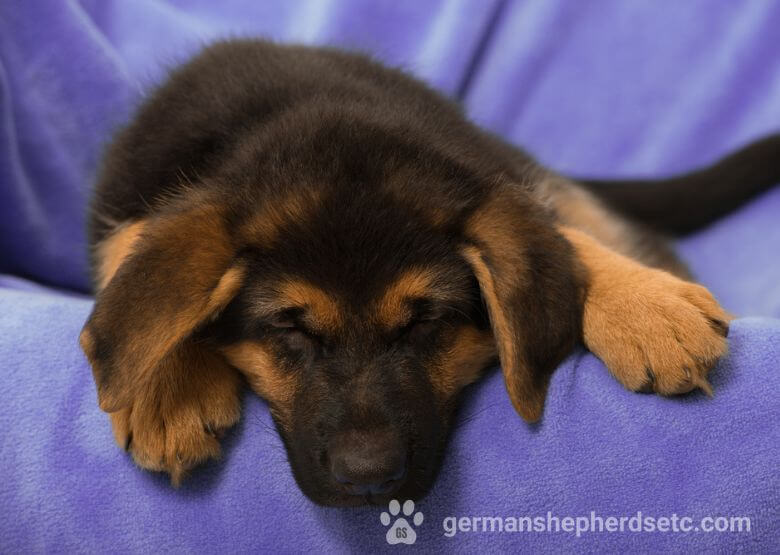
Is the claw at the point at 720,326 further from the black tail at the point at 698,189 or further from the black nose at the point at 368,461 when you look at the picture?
the black tail at the point at 698,189

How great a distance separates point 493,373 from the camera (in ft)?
8.04

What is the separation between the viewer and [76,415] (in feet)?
7.72

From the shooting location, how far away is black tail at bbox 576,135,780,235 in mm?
4027

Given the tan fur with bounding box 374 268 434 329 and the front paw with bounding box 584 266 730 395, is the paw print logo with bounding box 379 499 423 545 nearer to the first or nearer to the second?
the tan fur with bounding box 374 268 434 329

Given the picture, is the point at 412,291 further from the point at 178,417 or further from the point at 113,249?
the point at 113,249

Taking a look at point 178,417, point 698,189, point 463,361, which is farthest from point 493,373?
point 698,189

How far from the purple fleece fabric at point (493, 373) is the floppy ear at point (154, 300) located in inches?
11.8

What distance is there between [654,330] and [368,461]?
85 centimetres

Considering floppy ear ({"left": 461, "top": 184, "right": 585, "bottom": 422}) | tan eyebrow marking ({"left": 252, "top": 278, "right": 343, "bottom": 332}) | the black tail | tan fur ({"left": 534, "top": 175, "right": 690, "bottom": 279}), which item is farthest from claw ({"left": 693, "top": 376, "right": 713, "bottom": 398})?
the black tail

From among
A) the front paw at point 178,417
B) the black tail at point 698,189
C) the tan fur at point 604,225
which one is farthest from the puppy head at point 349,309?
the black tail at point 698,189

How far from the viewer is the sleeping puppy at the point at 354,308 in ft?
6.95

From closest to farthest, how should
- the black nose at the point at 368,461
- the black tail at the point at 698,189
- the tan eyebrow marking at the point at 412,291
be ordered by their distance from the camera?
the black nose at the point at 368,461
the tan eyebrow marking at the point at 412,291
the black tail at the point at 698,189

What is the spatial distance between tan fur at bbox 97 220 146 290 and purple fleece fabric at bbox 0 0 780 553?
147mm

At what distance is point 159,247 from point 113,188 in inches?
32.0
